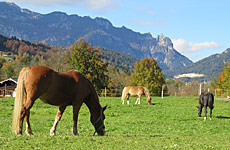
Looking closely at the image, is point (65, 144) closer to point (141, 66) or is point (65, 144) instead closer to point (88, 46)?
point (88, 46)

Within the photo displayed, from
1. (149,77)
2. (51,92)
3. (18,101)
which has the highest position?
(149,77)

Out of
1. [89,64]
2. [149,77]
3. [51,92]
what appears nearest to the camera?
[51,92]

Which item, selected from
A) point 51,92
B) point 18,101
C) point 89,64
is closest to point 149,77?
point 89,64

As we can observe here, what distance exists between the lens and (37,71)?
8914 mm

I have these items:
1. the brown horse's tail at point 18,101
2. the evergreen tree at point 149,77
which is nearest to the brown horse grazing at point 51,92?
the brown horse's tail at point 18,101

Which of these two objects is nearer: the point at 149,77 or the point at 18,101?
the point at 18,101

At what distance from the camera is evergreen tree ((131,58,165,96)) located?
71750mm

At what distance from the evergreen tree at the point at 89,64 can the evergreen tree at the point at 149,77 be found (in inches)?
547

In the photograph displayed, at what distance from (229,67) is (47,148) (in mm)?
73340

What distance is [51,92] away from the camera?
920 cm

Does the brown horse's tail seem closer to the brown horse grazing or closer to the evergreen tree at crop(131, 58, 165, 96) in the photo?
the brown horse grazing

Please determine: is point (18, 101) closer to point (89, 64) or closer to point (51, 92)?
point (51, 92)

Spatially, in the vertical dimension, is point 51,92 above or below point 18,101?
above

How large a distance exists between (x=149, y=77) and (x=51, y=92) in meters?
66.2
